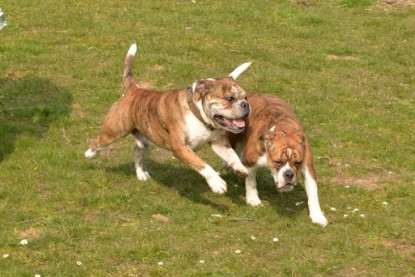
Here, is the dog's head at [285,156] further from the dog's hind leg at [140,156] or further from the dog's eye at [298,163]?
the dog's hind leg at [140,156]

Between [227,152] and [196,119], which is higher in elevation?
[196,119]

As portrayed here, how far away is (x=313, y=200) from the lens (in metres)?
8.45

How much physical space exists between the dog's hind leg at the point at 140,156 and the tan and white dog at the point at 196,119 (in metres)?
0.25

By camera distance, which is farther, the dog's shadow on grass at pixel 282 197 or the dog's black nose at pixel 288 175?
the dog's shadow on grass at pixel 282 197

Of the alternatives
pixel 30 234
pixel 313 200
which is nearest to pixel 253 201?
pixel 313 200

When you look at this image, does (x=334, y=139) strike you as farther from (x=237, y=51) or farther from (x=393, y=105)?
(x=237, y=51)

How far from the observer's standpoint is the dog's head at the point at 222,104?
8328 mm

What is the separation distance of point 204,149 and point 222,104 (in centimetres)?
272

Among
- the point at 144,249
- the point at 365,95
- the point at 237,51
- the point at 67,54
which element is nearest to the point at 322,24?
the point at 237,51

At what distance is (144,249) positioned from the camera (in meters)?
7.64

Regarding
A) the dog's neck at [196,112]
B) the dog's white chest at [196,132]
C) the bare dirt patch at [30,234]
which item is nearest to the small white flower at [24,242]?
the bare dirt patch at [30,234]

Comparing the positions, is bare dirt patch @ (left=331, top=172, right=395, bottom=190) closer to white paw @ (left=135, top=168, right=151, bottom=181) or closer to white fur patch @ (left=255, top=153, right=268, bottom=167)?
white fur patch @ (left=255, top=153, right=268, bottom=167)

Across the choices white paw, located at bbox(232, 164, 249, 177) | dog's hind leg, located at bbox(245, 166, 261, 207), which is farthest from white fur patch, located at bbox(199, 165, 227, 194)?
dog's hind leg, located at bbox(245, 166, 261, 207)

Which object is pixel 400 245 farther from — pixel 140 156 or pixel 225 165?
pixel 140 156
